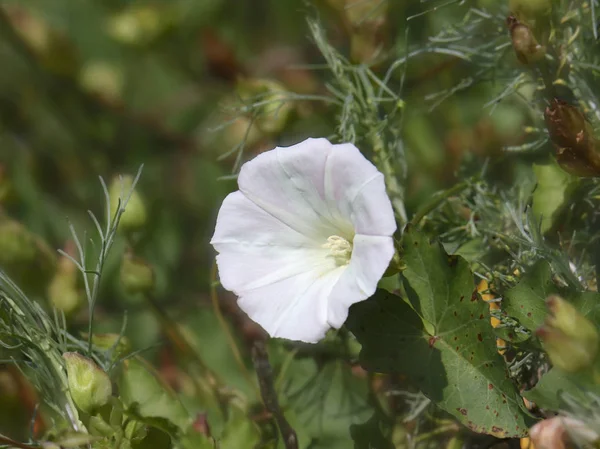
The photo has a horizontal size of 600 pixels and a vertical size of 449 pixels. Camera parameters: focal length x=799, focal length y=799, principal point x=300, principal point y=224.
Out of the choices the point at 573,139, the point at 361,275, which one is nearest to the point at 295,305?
the point at 361,275

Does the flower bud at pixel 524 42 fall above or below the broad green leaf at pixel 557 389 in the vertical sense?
above

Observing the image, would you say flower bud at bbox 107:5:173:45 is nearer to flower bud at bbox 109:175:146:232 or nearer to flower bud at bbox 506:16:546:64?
flower bud at bbox 109:175:146:232

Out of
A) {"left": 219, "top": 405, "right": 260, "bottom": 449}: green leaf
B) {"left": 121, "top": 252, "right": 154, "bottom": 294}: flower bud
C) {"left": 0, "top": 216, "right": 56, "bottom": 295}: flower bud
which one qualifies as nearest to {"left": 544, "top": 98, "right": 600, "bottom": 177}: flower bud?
{"left": 219, "top": 405, "right": 260, "bottom": 449}: green leaf

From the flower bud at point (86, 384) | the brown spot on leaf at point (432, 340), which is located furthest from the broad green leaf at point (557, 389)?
the flower bud at point (86, 384)

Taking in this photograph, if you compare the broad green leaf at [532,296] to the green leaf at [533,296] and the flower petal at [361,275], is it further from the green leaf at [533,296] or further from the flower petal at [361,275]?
the flower petal at [361,275]

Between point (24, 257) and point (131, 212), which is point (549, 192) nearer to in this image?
point (131, 212)
